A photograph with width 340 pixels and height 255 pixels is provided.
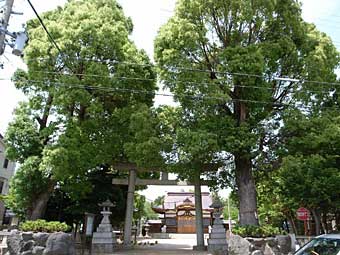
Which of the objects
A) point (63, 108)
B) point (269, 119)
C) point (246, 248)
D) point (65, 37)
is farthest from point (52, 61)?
point (246, 248)

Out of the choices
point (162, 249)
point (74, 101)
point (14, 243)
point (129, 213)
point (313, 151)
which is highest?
point (74, 101)

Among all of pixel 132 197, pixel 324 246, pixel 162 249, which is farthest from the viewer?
pixel 162 249

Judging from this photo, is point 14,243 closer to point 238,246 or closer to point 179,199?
point 238,246

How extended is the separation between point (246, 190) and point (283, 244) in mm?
2111

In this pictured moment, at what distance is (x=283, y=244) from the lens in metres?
10.1

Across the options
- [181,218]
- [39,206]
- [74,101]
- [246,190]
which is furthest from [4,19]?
[181,218]

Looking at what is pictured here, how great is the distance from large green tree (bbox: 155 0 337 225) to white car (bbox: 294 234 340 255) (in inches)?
189

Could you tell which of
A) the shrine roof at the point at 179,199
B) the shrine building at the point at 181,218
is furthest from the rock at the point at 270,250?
the shrine roof at the point at 179,199

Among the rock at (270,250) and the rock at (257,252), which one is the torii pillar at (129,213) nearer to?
the rock at (257,252)

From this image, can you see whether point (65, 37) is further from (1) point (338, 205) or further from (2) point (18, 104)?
(1) point (338, 205)

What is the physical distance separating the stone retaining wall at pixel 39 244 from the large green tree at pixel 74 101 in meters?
2.24

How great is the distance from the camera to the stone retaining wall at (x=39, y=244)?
1019cm

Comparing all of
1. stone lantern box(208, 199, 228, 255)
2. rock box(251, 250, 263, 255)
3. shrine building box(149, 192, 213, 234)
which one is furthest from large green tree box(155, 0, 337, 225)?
shrine building box(149, 192, 213, 234)

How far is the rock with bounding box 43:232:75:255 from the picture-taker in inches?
398
